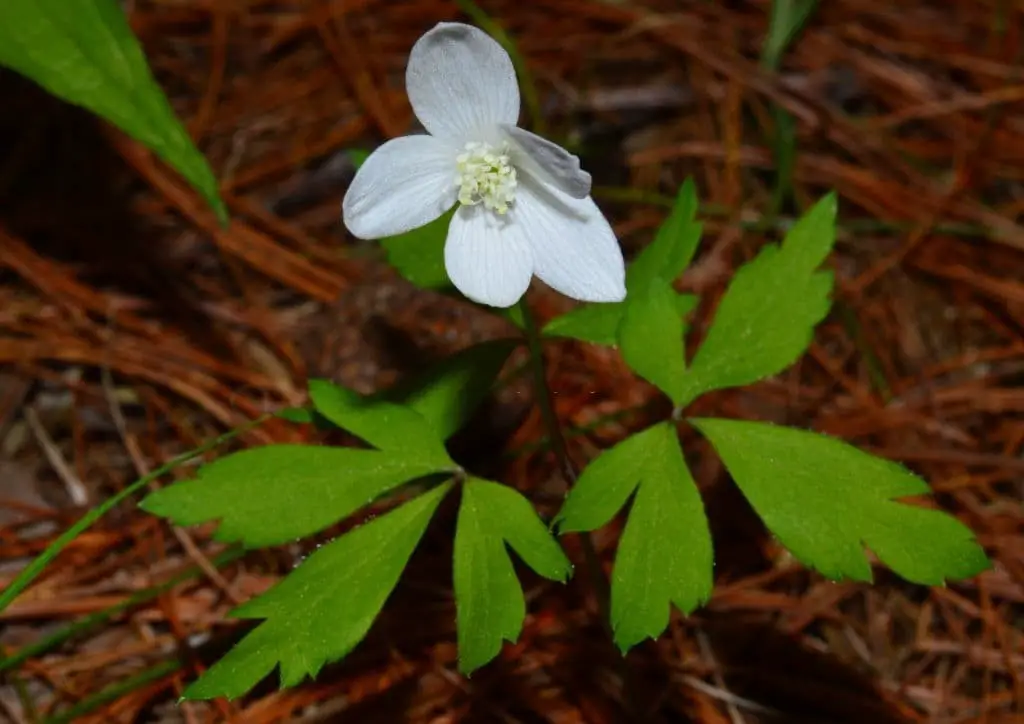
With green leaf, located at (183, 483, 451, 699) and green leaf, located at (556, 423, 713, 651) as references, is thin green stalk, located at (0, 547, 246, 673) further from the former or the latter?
green leaf, located at (556, 423, 713, 651)

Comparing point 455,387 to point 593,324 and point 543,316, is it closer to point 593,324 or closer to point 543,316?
point 593,324

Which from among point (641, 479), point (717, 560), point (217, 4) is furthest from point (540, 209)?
point (217, 4)

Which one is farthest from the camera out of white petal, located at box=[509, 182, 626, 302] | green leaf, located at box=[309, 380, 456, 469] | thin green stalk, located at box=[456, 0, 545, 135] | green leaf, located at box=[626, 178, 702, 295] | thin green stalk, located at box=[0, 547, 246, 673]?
thin green stalk, located at box=[456, 0, 545, 135]

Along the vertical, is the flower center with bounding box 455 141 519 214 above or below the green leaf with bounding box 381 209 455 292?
above

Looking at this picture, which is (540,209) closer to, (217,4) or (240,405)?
(240,405)

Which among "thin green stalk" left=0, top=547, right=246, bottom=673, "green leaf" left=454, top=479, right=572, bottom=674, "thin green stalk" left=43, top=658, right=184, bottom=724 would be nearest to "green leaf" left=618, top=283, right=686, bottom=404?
"green leaf" left=454, top=479, right=572, bottom=674

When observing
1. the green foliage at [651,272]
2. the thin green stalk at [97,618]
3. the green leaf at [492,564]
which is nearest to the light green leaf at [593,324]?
the green foliage at [651,272]
